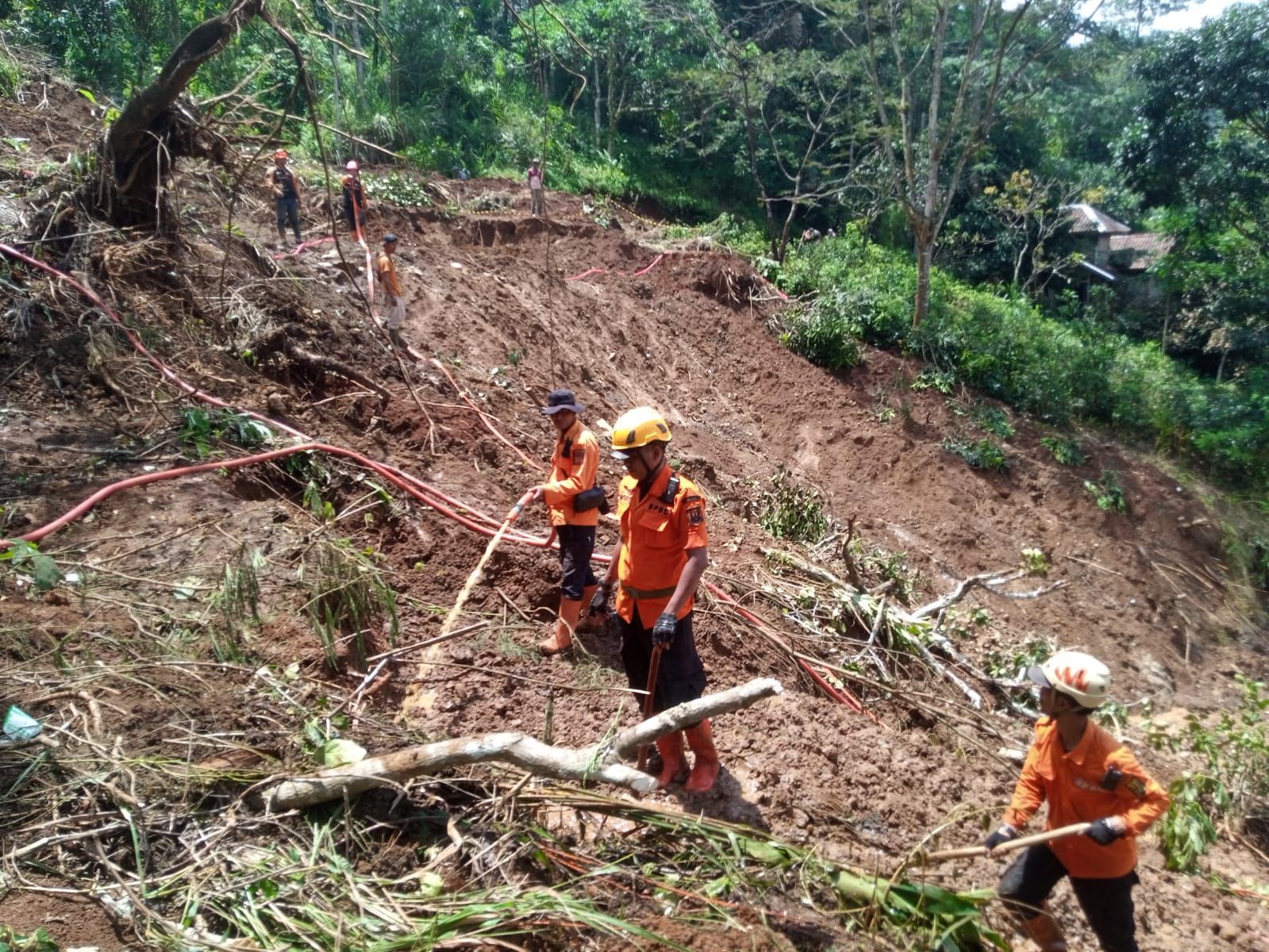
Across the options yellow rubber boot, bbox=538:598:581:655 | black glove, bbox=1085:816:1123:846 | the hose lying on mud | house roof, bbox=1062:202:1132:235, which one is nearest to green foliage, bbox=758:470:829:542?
the hose lying on mud

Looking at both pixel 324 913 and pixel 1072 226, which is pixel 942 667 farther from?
pixel 1072 226

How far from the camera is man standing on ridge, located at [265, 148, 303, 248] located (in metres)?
9.77

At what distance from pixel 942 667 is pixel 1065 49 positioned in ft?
48.7

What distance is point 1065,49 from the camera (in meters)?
16.2

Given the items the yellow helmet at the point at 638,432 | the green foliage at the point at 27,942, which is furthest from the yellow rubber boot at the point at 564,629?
the green foliage at the point at 27,942

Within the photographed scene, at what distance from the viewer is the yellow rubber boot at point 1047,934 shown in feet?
10.3

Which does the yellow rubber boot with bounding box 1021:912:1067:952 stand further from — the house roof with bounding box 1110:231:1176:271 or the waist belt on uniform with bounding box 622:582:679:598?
the house roof with bounding box 1110:231:1176:271

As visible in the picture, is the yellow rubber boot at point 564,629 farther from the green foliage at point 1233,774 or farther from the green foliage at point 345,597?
the green foliage at point 1233,774

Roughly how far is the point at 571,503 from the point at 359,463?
2011 millimetres

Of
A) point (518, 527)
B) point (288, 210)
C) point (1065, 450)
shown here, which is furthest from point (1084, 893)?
point (1065, 450)

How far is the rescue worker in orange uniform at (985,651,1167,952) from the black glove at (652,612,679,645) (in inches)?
51.2

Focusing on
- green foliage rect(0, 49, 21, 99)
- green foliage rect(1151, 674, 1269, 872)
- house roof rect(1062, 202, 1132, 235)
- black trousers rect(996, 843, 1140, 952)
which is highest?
house roof rect(1062, 202, 1132, 235)

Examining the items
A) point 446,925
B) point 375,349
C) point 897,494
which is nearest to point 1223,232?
point 897,494

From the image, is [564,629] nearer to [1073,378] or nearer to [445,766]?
[445,766]
